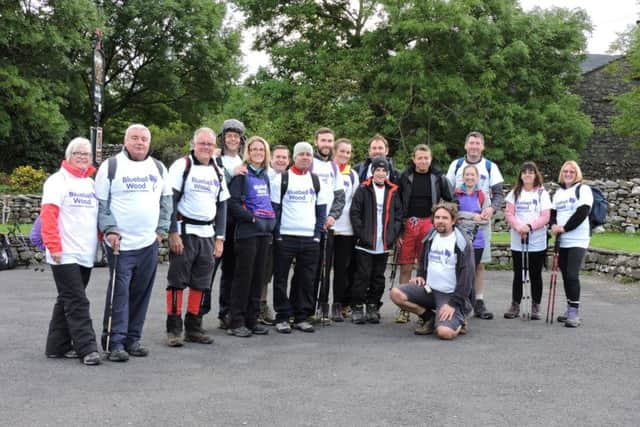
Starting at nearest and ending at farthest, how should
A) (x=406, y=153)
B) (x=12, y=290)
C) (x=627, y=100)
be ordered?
(x=12, y=290), (x=406, y=153), (x=627, y=100)

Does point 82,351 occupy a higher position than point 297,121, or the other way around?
point 297,121

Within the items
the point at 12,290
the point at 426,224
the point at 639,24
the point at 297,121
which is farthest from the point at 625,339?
the point at 639,24

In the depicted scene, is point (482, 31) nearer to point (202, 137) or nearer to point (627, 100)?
point (627, 100)

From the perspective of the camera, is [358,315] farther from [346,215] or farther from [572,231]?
[572,231]

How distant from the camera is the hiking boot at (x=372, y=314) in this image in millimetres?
8016

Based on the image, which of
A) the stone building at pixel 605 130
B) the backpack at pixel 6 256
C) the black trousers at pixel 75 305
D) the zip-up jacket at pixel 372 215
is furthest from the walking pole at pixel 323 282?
the stone building at pixel 605 130

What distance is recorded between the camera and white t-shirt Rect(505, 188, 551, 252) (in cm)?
823

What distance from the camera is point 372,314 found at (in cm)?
803

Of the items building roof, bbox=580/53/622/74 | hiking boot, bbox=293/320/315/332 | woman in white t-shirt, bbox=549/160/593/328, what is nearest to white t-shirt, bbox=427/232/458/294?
hiking boot, bbox=293/320/315/332

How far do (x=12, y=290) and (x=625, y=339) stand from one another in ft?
27.0

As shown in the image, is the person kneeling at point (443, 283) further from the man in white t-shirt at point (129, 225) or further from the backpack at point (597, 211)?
the man in white t-shirt at point (129, 225)

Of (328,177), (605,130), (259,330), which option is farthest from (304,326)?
(605,130)

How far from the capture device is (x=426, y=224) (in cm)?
802

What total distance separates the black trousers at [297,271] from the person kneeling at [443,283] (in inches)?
34.8
